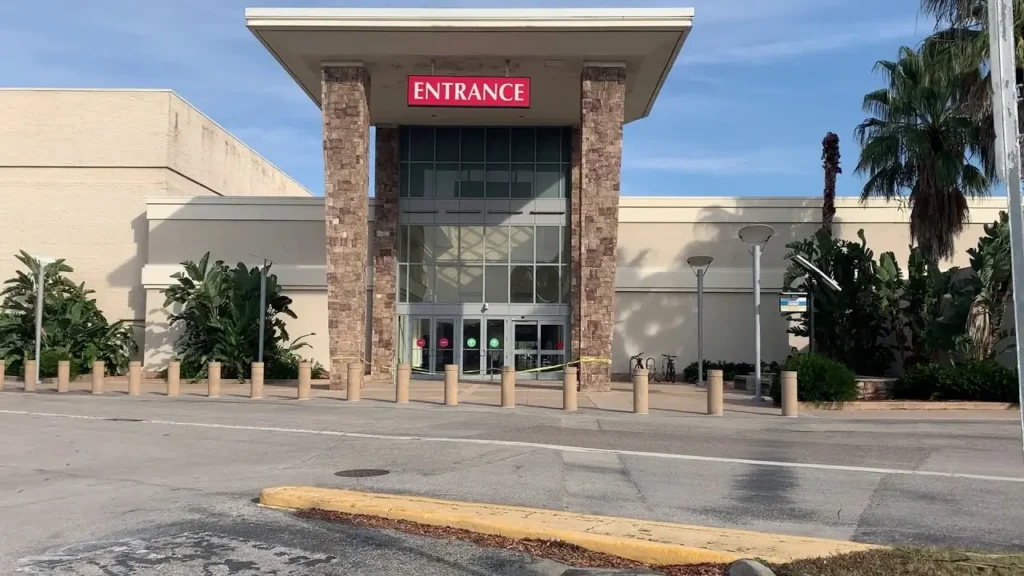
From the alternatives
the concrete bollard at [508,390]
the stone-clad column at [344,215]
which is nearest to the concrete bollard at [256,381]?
the stone-clad column at [344,215]

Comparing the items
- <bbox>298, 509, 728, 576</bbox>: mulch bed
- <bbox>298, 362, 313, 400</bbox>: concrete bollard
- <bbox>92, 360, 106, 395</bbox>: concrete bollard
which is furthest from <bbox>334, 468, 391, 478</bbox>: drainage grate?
<bbox>92, 360, 106, 395</bbox>: concrete bollard

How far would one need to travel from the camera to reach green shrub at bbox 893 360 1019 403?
1811 centimetres

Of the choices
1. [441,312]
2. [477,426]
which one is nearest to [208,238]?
[441,312]

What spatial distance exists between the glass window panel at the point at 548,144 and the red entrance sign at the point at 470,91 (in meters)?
6.17

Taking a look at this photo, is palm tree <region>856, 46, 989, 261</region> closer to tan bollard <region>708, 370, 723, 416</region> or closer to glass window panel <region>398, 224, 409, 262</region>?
tan bollard <region>708, 370, 723, 416</region>

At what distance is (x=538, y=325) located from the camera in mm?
29109

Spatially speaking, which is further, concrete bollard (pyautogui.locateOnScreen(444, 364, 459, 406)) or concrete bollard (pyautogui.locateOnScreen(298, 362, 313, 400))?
concrete bollard (pyautogui.locateOnScreen(298, 362, 313, 400))

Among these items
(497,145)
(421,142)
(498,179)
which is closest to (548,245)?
(498,179)

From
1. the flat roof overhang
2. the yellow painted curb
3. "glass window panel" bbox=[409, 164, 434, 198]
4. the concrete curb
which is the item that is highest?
the flat roof overhang

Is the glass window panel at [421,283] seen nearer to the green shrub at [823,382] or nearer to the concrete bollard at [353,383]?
the concrete bollard at [353,383]

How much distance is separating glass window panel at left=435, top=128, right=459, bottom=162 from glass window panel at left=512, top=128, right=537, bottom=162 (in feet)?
6.54

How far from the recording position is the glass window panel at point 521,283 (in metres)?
29.4

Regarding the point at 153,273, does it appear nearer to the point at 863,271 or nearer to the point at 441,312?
the point at 441,312

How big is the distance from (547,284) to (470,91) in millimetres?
8269
